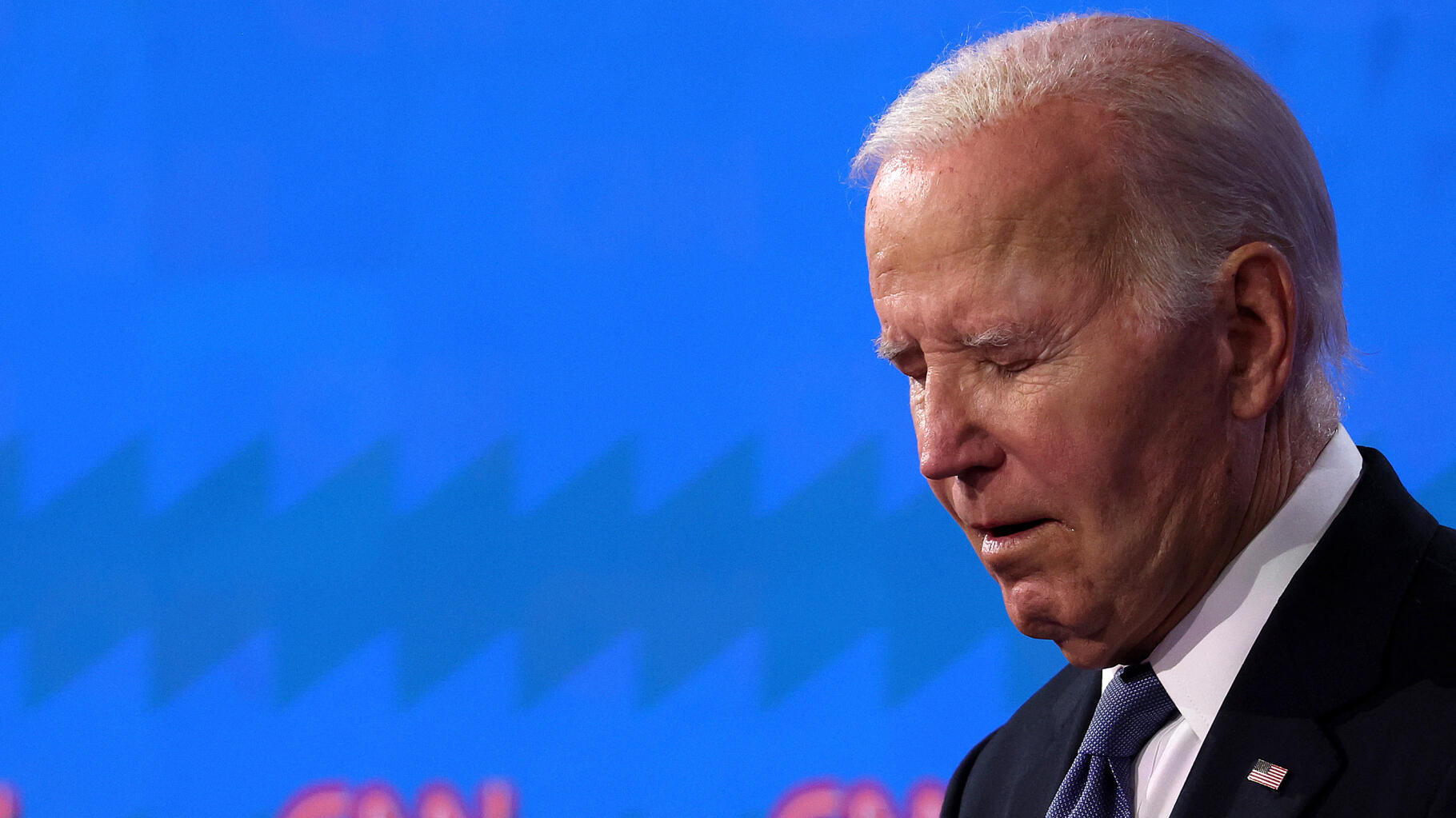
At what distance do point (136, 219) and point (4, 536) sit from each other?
625 millimetres

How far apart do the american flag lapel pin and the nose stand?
1.03ft

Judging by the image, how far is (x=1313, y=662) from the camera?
3.37 feet

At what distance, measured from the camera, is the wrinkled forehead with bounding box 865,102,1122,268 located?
1.03m

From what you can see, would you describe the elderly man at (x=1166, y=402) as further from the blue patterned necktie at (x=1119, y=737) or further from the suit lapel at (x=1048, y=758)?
the suit lapel at (x=1048, y=758)

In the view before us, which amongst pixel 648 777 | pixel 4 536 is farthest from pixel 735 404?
pixel 4 536

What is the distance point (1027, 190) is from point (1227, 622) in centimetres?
42

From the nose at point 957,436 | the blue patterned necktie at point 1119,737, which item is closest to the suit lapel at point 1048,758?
the blue patterned necktie at point 1119,737

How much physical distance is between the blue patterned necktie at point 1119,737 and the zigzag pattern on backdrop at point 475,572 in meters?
1.01

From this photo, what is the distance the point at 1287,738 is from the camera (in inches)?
39.3

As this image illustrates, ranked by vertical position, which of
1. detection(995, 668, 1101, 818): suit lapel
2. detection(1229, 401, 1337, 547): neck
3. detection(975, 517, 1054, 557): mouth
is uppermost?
detection(975, 517, 1054, 557): mouth

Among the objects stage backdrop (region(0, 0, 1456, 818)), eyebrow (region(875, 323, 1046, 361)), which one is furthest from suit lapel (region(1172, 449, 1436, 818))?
stage backdrop (region(0, 0, 1456, 818))

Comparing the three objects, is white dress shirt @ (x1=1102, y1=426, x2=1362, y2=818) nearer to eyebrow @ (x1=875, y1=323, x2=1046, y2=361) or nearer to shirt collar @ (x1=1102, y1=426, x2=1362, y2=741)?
shirt collar @ (x1=1102, y1=426, x2=1362, y2=741)

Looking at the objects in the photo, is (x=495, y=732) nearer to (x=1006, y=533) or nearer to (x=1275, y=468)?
(x=1006, y=533)

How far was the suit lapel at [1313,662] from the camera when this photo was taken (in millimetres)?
985
